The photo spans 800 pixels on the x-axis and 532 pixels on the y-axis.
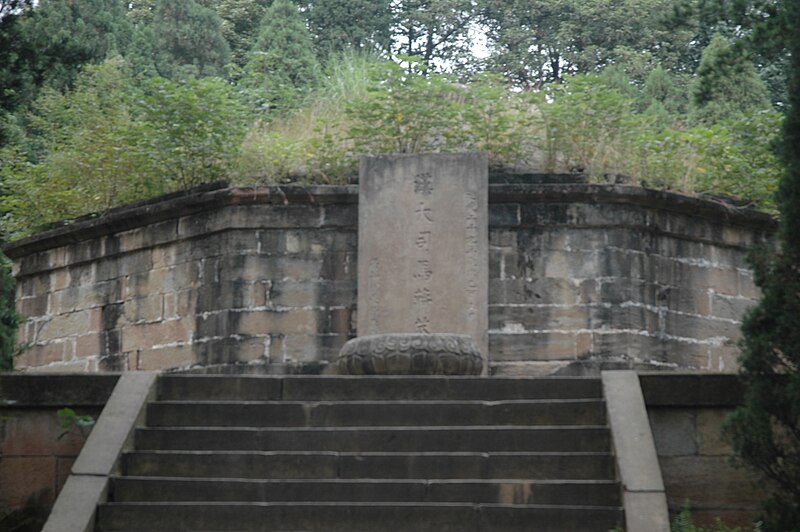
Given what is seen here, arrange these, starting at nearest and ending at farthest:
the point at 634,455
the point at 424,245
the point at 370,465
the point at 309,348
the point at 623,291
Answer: the point at 634,455
the point at 370,465
the point at 424,245
the point at 623,291
the point at 309,348

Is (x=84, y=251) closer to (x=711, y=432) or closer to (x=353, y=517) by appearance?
(x=353, y=517)

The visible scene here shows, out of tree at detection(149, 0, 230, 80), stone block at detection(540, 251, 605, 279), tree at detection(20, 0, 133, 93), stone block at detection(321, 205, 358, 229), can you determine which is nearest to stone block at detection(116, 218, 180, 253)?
stone block at detection(321, 205, 358, 229)

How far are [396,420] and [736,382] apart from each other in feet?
7.05

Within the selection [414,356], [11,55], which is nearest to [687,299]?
[414,356]

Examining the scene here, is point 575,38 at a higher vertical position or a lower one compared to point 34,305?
higher

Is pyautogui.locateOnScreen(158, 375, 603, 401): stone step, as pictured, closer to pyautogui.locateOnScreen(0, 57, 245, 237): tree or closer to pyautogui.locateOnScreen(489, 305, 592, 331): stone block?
pyautogui.locateOnScreen(489, 305, 592, 331): stone block

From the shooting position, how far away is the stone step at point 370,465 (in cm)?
891

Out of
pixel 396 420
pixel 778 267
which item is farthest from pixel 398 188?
pixel 778 267

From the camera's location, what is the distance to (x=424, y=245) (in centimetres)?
1295

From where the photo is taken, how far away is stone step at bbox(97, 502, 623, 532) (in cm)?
841

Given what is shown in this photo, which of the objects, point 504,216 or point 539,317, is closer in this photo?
point 539,317

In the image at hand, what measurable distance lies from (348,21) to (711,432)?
2349cm

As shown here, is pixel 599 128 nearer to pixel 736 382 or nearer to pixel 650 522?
pixel 736 382

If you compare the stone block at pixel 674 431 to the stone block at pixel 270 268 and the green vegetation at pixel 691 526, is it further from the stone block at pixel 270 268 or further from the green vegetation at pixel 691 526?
the stone block at pixel 270 268
